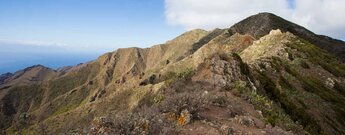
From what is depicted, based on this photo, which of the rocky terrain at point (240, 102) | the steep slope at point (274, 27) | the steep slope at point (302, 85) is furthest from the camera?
the steep slope at point (274, 27)

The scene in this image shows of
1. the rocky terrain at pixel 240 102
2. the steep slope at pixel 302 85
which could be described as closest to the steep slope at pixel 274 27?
the steep slope at pixel 302 85

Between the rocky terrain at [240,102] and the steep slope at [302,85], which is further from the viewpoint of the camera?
the steep slope at [302,85]

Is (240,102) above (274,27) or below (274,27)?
below

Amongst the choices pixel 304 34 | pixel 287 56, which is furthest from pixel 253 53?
pixel 304 34

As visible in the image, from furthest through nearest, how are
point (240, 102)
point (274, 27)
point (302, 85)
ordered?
1. point (274, 27)
2. point (302, 85)
3. point (240, 102)

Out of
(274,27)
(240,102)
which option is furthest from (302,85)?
(274,27)

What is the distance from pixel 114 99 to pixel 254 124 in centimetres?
10529

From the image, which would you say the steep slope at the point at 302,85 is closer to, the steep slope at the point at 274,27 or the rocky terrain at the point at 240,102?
the rocky terrain at the point at 240,102

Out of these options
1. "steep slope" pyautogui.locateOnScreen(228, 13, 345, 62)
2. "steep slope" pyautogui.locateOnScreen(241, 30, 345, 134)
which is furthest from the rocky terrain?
"steep slope" pyautogui.locateOnScreen(228, 13, 345, 62)

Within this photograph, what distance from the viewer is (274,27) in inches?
4562

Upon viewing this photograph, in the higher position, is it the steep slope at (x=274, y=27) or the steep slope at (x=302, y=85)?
the steep slope at (x=274, y=27)

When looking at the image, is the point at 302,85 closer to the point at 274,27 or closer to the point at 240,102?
the point at 240,102

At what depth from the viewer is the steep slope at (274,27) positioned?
375 ft

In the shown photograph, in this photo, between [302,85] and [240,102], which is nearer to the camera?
[240,102]
